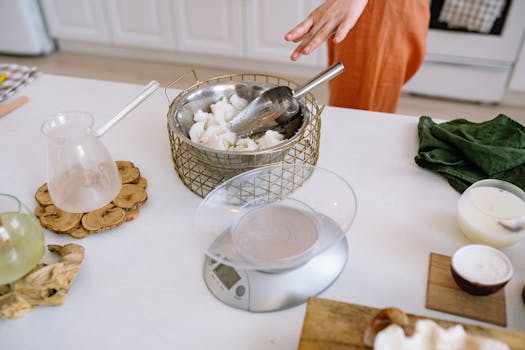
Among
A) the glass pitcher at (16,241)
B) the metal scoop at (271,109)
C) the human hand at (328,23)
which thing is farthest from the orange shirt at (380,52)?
the glass pitcher at (16,241)

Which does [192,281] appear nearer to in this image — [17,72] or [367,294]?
[367,294]

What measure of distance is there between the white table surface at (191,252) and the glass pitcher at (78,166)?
66 millimetres

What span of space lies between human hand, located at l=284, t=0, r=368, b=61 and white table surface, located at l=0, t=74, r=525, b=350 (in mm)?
201

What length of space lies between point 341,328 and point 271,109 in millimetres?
475

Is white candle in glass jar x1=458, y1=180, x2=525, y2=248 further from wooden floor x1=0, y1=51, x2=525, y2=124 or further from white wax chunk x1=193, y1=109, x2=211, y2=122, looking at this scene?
wooden floor x1=0, y1=51, x2=525, y2=124

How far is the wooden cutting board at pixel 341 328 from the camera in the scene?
57 cm

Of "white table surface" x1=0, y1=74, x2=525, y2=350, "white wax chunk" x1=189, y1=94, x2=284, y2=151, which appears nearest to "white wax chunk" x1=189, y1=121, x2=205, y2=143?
"white wax chunk" x1=189, y1=94, x2=284, y2=151

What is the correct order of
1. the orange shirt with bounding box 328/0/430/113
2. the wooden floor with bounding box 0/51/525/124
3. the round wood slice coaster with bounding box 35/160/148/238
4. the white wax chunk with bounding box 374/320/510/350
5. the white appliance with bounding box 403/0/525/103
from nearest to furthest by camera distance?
the white wax chunk with bounding box 374/320/510/350 < the round wood slice coaster with bounding box 35/160/148/238 < the orange shirt with bounding box 328/0/430/113 < the white appliance with bounding box 403/0/525/103 < the wooden floor with bounding box 0/51/525/124

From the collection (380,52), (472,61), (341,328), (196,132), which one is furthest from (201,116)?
(472,61)

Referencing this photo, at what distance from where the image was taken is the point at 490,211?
794mm

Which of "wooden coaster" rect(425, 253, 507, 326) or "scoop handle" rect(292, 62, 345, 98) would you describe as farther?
"scoop handle" rect(292, 62, 345, 98)

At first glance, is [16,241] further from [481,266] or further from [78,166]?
[481,266]

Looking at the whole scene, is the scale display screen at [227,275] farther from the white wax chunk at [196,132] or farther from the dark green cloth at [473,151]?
the dark green cloth at [473,151]

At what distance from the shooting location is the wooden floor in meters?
2.36
